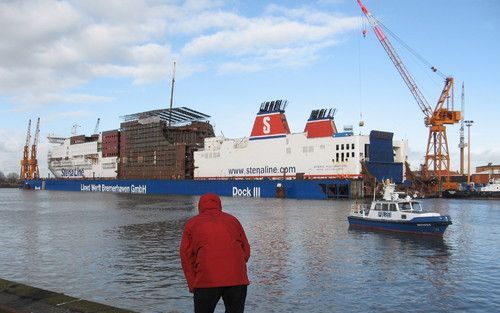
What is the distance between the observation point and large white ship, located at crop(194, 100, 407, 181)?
3041 inches

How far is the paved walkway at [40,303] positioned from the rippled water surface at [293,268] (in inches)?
149

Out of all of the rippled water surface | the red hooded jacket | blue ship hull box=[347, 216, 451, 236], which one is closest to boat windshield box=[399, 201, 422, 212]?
blue ship hull box=[347, 216, 451, 236]

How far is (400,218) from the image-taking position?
1216 inches

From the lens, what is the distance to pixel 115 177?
12281 cm

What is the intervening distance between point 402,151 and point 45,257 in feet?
240

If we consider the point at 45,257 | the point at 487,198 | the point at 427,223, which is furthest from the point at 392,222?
the point at 487,198

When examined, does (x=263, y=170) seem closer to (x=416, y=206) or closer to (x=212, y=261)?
(x=416, y=206)

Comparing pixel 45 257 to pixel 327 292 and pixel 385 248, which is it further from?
pixel 385 248

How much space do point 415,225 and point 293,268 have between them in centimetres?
1357

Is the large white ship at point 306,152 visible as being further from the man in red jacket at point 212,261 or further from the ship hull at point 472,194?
the man in red jacket at point 212,261

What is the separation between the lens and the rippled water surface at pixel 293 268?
14.4 meters

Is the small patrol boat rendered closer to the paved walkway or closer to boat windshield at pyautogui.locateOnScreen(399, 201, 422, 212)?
boat windshield at pyautogui.locateOnScreen(399, 201, 422, 212)

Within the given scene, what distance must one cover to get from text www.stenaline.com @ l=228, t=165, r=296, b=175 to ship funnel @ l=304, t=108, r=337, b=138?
693cm

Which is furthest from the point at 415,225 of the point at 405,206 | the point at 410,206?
the point at 405,206
